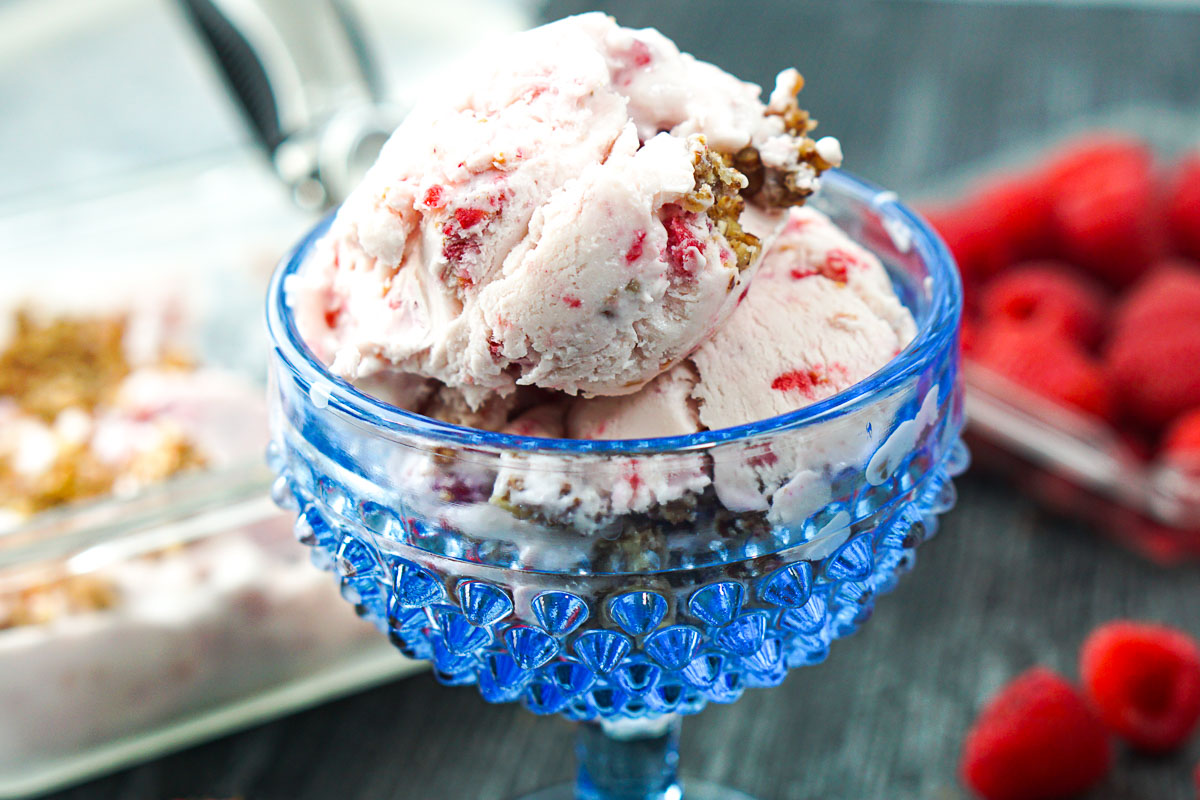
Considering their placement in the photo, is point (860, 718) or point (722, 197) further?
point (860, 718)

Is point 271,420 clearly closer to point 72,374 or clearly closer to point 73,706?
point 73,706

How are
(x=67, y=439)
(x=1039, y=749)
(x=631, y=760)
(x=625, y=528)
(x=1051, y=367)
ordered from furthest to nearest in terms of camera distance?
(x=1051, y=367)
(x=67, y=439)
(x=1039, y=749)
(x=631, y=760)
(x=625, y=528)

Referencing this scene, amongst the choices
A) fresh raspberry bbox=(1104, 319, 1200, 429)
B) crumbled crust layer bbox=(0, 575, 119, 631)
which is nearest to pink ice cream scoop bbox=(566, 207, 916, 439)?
crumbled crust layer bbox=(0, 575, 119, 631)

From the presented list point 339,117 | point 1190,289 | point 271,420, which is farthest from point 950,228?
point 271,420

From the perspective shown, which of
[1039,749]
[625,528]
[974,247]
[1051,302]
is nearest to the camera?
[625,528]

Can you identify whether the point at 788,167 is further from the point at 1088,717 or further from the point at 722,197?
the point at 1088,717

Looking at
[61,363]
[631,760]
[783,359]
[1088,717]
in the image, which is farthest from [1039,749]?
[61,363]

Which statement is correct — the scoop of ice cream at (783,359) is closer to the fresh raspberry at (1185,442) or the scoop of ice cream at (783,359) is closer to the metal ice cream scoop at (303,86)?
the fresh raspberry at (1185,442)
